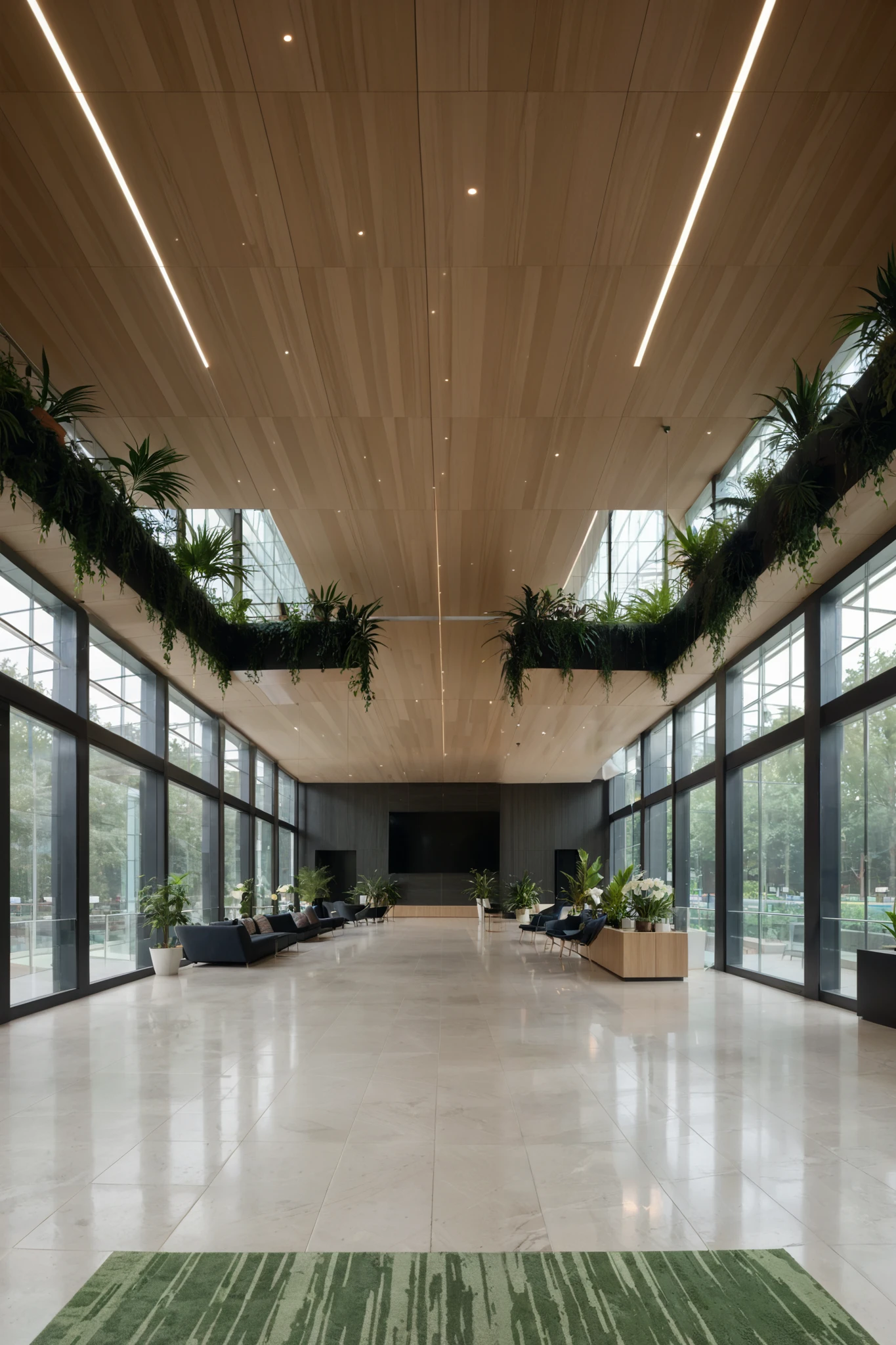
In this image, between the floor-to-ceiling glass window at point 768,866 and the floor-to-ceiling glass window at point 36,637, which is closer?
the floor-to-ceiling glass window at point 36,637

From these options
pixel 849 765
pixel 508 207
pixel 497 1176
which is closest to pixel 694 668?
pixel 849 765

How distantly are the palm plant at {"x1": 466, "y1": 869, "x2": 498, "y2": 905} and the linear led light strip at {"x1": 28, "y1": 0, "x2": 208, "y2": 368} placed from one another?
2504cm

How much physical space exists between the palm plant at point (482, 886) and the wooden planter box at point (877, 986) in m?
21.5

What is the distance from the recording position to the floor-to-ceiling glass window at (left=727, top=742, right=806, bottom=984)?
11.9 m

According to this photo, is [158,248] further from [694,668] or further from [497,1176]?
[694,668]

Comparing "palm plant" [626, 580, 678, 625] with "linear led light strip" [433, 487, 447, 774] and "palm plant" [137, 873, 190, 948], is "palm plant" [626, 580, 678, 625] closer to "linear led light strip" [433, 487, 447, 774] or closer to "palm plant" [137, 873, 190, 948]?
"linear led light strip" [433, 487, 447, 774]

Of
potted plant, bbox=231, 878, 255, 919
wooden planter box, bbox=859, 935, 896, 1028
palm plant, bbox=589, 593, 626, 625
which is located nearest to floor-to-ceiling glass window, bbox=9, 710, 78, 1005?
palm plant, bbox=589, 593, 626, 625

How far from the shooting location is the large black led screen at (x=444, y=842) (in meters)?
31.8

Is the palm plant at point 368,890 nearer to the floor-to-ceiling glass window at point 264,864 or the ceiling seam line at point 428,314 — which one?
the floor-to-ceiling glass window at point 264,864

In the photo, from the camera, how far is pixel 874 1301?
3.18 meters

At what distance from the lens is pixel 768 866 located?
12953mm

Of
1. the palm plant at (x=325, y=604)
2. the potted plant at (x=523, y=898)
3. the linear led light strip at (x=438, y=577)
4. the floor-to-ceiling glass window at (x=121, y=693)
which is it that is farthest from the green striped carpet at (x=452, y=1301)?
the potted plant at (x=523, y=898)

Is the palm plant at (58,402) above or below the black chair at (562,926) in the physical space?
above

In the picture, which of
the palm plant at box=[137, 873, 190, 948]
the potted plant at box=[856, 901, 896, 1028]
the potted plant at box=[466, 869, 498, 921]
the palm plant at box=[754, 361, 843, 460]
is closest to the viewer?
the palm plant at box=[754, 361, 843, 460]
